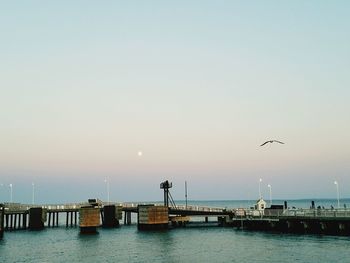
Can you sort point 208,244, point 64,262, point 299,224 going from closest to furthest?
point 64,262 → point 208,244 → point 299,224

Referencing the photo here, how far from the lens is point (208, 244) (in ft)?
235

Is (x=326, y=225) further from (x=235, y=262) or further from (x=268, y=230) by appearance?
(x=235, y=262)

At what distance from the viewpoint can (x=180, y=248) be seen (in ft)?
219

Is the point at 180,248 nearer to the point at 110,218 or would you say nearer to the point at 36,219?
the point at 110,218

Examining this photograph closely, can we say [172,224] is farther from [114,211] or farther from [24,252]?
[24,252]

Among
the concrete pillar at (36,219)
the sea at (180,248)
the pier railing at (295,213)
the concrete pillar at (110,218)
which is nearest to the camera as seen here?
the sea at (180,248)

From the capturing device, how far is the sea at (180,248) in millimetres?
56312

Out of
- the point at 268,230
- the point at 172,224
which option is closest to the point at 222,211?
the point at 172,224

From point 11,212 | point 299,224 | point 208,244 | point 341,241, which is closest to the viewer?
point 341,241

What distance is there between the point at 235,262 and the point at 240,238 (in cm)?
2394

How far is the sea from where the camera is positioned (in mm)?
56312

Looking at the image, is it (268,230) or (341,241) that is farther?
(268,230)

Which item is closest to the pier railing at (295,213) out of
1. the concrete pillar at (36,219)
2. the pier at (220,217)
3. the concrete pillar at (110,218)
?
the pier at (220,217)

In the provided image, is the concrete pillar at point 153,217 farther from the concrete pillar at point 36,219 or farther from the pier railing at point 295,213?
the concrete pillar at point 36,219
